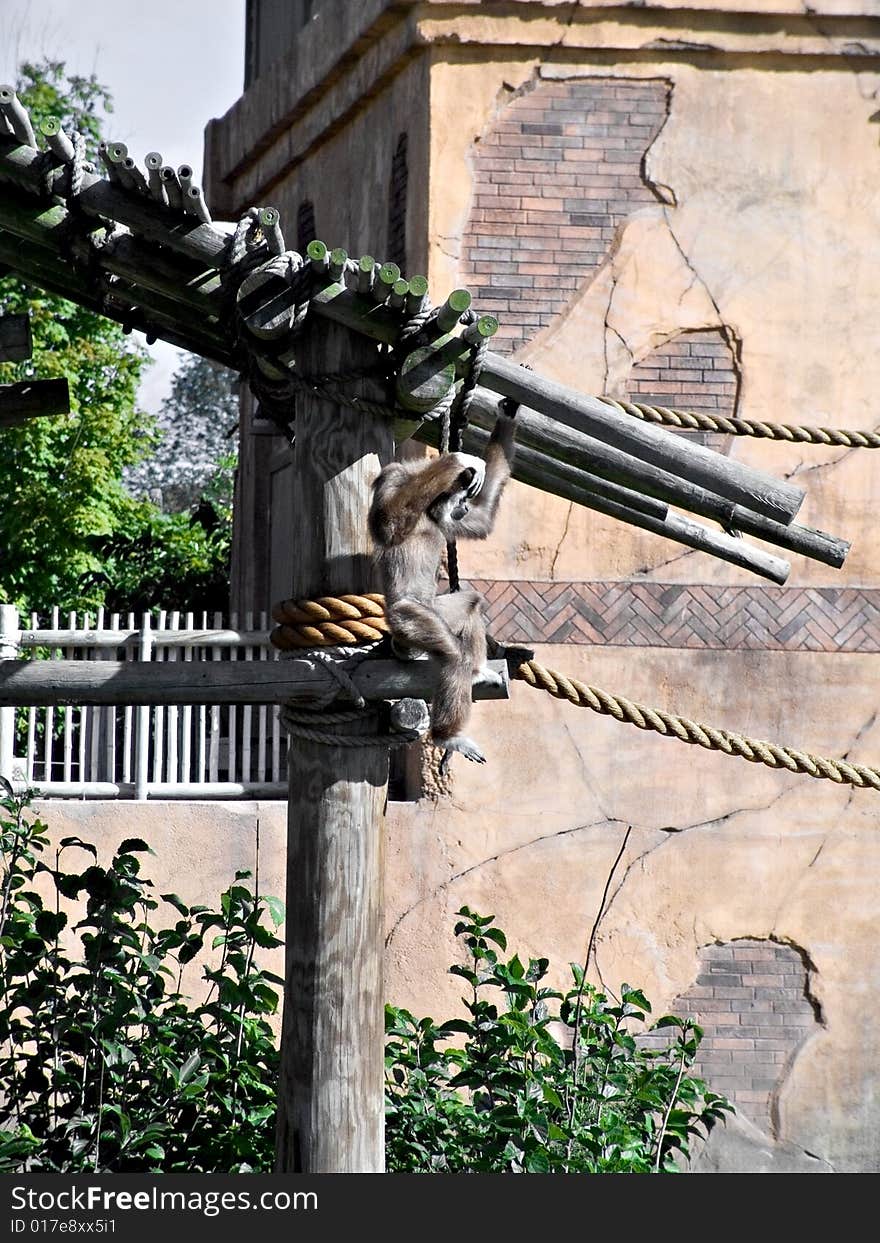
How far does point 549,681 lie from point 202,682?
1.11 meters

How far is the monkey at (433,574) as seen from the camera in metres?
4.06

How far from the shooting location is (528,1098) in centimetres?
466

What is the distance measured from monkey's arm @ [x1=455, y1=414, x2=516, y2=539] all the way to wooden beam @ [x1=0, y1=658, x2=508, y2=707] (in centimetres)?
42

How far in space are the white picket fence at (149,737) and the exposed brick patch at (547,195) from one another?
255 centimetres

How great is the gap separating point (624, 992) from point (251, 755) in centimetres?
461

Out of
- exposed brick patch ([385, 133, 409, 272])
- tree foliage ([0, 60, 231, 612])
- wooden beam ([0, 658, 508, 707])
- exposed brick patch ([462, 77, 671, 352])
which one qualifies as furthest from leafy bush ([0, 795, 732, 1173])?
tree foliage ([0, 60, 231, 612])

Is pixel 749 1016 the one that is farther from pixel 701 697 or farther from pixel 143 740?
pixel 143 740

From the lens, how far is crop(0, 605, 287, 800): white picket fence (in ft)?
28.7

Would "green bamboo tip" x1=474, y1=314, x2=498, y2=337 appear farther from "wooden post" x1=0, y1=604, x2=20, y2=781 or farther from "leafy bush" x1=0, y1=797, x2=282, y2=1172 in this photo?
"wooden post" x1=0, y1=604, x2=20, y2=781

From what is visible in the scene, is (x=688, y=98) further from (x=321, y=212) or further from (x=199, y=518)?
(x=199, y=518)

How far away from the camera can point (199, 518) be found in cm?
1567

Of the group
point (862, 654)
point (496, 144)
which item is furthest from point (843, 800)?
point (496, 144)

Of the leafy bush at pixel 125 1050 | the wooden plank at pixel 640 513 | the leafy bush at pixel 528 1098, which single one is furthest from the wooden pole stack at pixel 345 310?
the leafy bush at pixel 125 1050

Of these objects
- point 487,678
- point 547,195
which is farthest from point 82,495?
point 487,678
